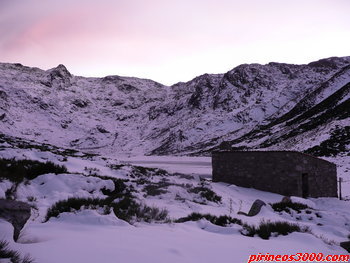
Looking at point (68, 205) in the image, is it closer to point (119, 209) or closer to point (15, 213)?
point (119, 209)

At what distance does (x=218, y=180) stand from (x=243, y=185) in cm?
222

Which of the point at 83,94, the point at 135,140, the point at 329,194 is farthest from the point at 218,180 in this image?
the point at 83,94

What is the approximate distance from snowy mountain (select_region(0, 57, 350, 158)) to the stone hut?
6993 cm

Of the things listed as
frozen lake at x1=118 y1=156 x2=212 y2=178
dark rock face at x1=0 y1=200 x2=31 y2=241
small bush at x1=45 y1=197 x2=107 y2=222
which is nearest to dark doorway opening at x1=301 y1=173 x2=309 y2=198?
frozen lake at x1=118 y1=156 x2=212 y2=178

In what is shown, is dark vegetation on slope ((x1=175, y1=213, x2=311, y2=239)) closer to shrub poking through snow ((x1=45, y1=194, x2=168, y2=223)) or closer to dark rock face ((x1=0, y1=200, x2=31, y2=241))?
shrub poking through snow ((x1=45, y1=194, x2=168, y2=223))

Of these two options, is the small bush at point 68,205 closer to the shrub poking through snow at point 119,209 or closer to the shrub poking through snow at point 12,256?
the shrub poking through snow at point 119,209

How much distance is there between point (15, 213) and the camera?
4.10 metres

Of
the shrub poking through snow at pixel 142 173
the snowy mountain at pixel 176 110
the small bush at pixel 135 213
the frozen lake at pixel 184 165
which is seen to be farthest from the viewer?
the snowy mountain at pixel 176 110

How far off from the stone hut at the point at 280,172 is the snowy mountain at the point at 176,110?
69930 millimetres

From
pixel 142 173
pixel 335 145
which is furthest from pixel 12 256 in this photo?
pixel 335 145

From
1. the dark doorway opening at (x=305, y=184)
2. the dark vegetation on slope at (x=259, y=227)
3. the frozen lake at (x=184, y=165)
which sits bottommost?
the frozen lake at (x=184, y=165)

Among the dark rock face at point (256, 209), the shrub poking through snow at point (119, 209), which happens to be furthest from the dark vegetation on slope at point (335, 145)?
the shrub poking through snow at point (119, 209)

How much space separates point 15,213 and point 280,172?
16.1 meters

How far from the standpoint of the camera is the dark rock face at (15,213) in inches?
157
